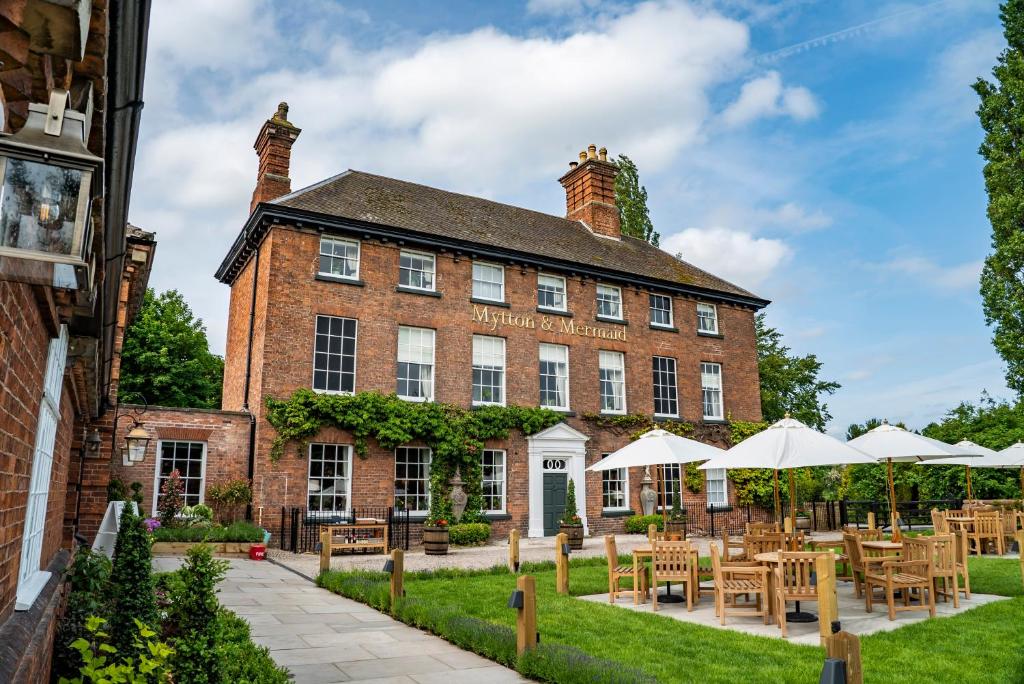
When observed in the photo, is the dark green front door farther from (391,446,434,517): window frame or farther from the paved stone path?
the paved stone path

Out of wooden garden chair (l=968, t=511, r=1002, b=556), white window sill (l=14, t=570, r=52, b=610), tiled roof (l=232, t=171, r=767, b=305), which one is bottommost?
wooden garden chair (l=968, t=511, r=1002, b=556)

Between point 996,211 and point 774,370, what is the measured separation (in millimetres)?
15136

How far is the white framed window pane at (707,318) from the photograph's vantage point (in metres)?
25.9

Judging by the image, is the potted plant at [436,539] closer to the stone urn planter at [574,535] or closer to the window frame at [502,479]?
the window frame at [502,479]

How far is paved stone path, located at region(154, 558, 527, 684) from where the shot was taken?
6449 mm

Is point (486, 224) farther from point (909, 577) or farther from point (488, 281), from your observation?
point (909, 577)

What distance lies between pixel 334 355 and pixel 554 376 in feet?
22.9

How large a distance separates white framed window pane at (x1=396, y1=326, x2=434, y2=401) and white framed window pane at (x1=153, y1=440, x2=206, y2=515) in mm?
5252

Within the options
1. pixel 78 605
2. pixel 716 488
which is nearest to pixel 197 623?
pixel 78 605

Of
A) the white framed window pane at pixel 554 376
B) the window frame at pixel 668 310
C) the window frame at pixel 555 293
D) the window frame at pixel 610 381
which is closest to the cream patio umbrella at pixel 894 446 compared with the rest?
the white framed window pane at pixel 554 376

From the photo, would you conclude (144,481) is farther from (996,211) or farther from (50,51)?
(996,211)

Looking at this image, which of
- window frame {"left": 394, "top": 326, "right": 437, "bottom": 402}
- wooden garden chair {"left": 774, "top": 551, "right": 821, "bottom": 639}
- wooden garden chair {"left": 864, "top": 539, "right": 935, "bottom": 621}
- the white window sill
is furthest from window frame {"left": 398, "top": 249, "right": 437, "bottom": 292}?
the white window sill

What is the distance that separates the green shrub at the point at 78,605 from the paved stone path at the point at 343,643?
1778mm

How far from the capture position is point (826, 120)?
40.5 ft
